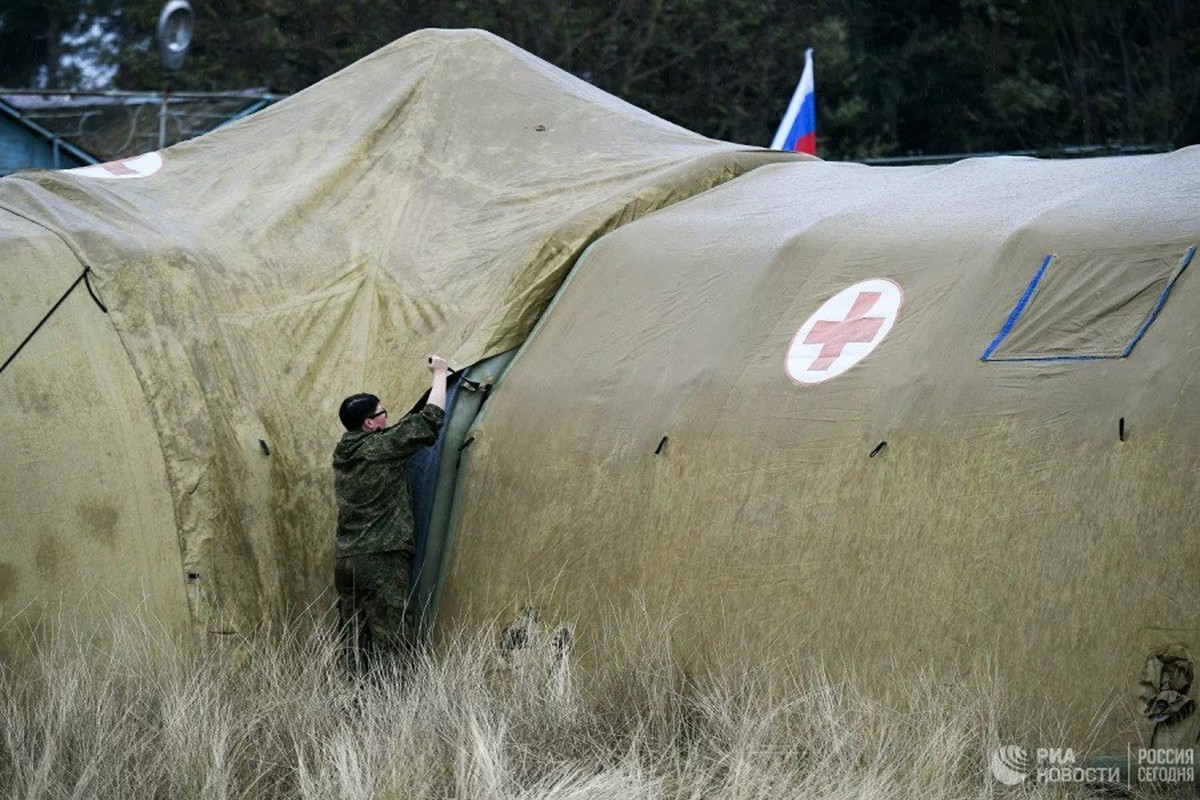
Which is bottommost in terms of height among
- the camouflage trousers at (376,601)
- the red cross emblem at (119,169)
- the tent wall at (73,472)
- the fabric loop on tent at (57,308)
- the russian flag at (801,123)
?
the camouflage trousers at (376,601)

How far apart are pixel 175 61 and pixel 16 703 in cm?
1384

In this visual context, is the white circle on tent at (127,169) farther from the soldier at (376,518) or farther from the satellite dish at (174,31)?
the satellite dish at (174,31)

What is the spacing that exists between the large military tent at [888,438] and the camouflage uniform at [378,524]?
31 cm

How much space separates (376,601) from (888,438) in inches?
100

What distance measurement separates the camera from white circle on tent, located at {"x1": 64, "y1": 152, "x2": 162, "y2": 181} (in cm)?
973

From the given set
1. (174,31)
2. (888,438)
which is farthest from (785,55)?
(888,438)

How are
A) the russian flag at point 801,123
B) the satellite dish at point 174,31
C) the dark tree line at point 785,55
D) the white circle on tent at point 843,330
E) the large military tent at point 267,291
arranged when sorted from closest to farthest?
the white circle on tent at point 843,330, the large military tent at point 267,291, the russian flag at point 801,123, the satellite dish at point 174,31, the dark tree line at point 785,55

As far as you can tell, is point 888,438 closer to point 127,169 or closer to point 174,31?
point 127,169

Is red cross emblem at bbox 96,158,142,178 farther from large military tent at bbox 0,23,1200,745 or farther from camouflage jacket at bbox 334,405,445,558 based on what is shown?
camouflage jacket at bbox 334,405,445,558

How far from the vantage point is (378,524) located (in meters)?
8.25

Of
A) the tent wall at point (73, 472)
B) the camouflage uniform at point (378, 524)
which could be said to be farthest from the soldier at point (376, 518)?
the tent wall at point (73, 472)

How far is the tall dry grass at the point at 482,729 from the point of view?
6102 mm

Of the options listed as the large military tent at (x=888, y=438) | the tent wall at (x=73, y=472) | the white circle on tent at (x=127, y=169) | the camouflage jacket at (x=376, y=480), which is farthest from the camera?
the white circle on tent at (x=127, y=169)

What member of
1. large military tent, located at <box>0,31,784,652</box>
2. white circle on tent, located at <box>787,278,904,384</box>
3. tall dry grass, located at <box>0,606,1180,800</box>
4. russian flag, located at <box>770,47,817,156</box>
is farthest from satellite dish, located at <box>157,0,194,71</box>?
white circle on tent, located at <box>787,278,904,384</box>
